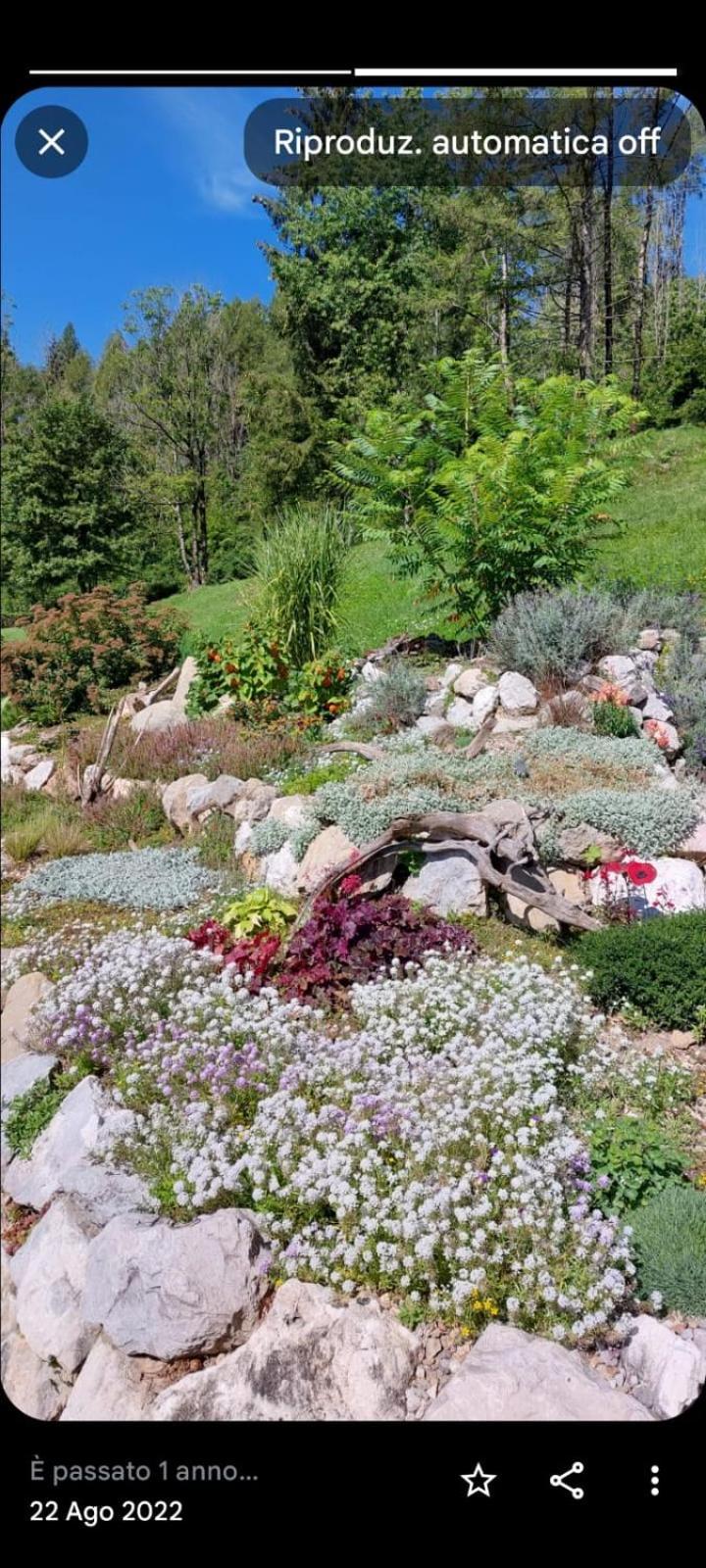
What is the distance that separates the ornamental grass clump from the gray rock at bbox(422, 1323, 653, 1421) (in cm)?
374

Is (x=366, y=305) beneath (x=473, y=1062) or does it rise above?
above

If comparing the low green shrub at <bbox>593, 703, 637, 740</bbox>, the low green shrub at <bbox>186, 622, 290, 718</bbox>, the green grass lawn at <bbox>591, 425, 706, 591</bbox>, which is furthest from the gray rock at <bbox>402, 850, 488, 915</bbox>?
the green grass lawn at <bbox>591, 425, 706, 591</bbox>

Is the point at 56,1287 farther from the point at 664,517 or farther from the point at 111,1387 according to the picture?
the point at 664,517

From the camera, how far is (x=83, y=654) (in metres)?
10.8

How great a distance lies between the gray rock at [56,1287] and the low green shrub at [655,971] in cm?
284

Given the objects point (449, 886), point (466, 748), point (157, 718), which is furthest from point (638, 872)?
point (157, 718)

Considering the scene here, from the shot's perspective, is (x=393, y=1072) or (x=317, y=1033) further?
(x=317, y=1033)

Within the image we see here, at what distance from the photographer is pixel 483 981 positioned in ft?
15.3

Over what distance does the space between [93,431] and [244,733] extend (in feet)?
10.9

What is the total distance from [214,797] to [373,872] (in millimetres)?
2322

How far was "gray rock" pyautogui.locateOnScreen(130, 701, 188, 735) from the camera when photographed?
9.50 meters

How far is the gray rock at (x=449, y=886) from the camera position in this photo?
5.45 m
